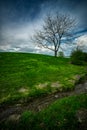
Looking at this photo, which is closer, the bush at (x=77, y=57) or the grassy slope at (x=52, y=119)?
the grassy slope at (x=52, y=119)

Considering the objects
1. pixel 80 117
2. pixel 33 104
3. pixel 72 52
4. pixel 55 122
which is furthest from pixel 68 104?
pixel 72 52

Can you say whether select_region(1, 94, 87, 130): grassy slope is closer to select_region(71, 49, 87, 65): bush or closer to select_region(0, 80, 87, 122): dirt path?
select_region(0, 80, 87, 122): dirt path

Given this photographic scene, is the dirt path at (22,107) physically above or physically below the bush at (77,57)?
below

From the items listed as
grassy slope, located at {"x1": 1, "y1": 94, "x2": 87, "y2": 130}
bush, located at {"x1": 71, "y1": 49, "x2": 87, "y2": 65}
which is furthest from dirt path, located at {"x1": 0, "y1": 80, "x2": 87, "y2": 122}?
bush, located at {"x1": 71, "y1": 49, "x2": 87, "y2": 65}

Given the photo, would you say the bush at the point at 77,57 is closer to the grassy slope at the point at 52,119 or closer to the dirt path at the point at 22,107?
the dirt path at the point at 22,107

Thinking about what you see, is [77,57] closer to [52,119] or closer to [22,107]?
[22,107]

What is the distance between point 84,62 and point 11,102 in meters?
19.8

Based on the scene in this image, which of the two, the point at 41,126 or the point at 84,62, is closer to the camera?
the point at 41,126

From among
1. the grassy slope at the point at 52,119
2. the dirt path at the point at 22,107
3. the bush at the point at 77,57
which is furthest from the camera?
the bush at the point at 77,57

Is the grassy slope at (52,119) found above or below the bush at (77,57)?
below

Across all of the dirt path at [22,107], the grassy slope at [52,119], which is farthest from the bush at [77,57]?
the grassy slope at [52,119]

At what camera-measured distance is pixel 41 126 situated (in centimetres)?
526

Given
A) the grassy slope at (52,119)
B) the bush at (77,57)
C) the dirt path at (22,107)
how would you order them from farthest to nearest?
1. the bush at (77,57)
2. the dirt path at (22,107)
3. the grassy slope at (52,119)

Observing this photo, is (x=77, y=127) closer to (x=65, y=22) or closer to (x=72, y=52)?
(x=72, y=52)
